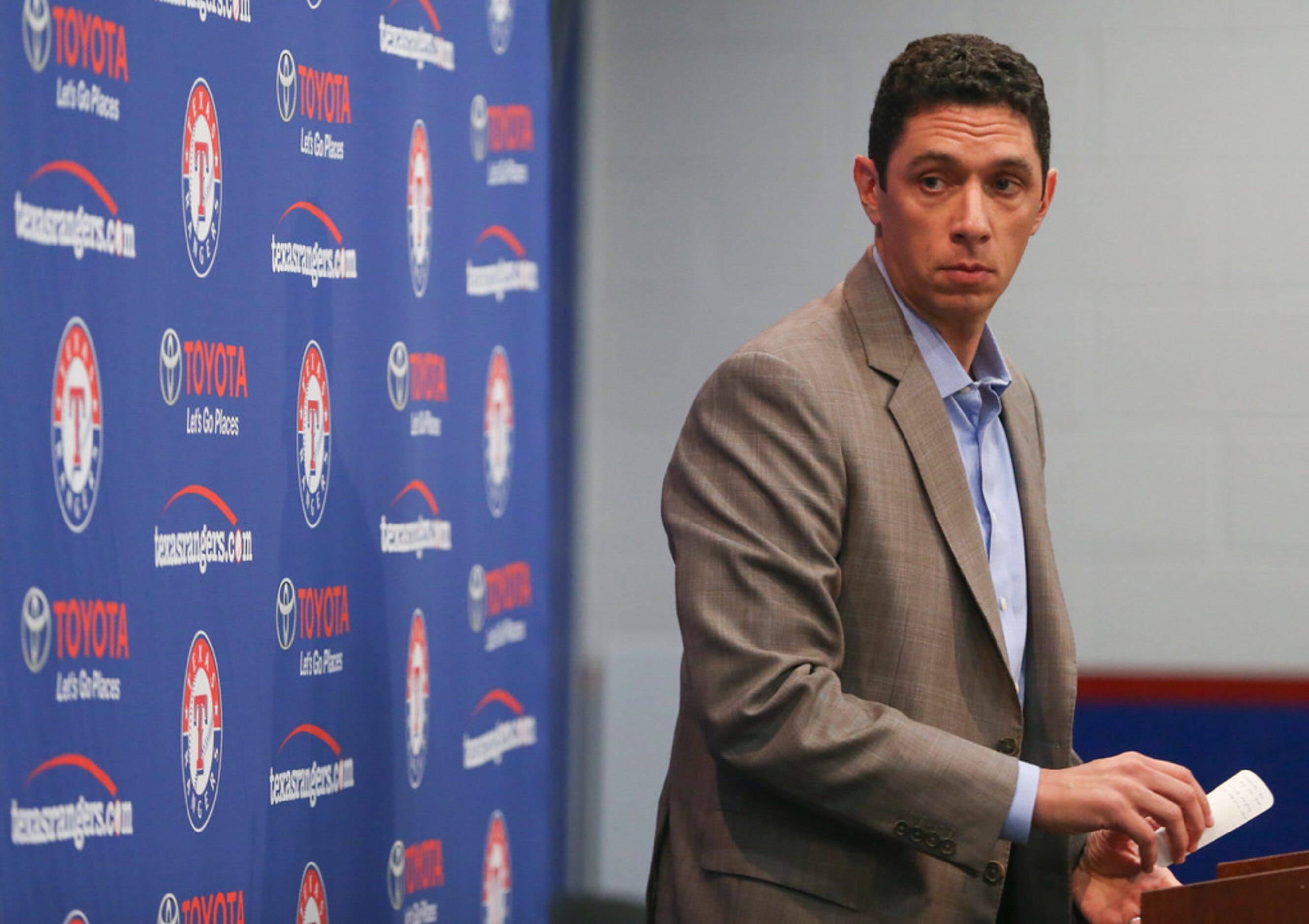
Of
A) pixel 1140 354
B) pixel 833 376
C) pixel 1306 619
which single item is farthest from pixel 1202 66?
pixel 833 376

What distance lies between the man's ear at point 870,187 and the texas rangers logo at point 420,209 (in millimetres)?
945

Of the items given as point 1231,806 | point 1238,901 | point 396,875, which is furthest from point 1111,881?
point 396,875

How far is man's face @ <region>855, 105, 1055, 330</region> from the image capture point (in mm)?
1568

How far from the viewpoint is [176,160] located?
5.84 ft

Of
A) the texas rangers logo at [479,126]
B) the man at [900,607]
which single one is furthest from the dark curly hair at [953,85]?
the texas rangers logo at [479,126]

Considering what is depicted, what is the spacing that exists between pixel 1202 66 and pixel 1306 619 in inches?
45.2

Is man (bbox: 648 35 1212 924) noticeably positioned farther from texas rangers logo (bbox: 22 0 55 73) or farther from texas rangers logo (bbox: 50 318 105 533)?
texas rangers logo (bbox: 22 0 55 73)

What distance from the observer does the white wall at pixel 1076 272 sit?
3.11m

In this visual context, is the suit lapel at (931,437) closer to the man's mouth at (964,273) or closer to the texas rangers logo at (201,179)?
the man's mouth at (964,273)

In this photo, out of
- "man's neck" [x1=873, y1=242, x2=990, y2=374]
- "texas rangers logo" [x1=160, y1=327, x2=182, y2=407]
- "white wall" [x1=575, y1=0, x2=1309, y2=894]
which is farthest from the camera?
"white wall" [x1=575, y1=0, x2=1309, y2=894]

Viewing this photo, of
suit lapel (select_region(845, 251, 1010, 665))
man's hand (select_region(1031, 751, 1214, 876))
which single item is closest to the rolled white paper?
man's hand (select_region(1031, 751, 1214, 876))

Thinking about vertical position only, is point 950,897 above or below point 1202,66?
below

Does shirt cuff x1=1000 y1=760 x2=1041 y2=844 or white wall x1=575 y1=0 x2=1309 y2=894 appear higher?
white wall x1=575 y1=0 x2=1309 y2=894

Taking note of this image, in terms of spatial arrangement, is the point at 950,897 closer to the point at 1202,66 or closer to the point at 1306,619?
the point at 1306,619
